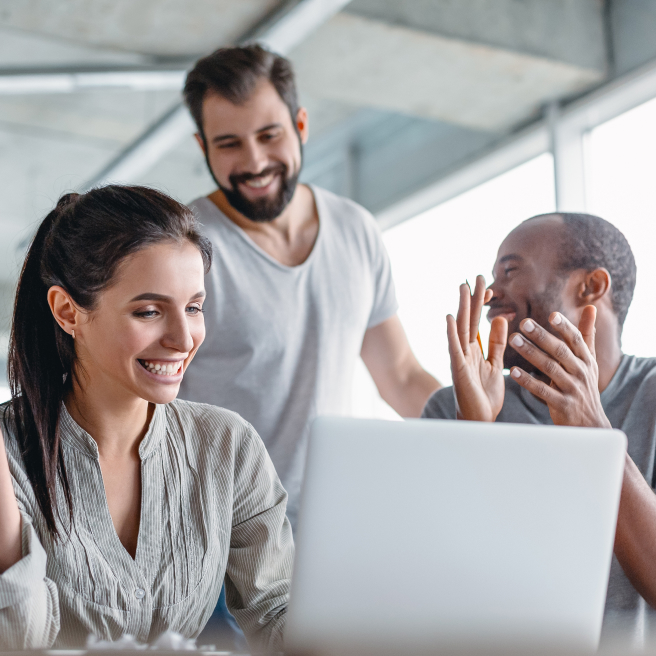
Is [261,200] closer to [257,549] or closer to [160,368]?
[160,368]

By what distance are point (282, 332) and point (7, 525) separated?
3.38 feet

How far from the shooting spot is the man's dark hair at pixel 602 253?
1.79 metres

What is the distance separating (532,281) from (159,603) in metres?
0.98

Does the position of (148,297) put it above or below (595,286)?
below

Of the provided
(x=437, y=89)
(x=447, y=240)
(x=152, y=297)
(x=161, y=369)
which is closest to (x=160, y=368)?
(x=161, y=369)

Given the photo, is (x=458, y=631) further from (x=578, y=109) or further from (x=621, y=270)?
(x=578, y=109)

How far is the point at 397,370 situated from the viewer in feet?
7.50

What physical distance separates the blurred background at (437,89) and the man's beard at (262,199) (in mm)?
1351

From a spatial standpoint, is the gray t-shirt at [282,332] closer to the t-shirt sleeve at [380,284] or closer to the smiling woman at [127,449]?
the t-shirt sleeve at [380,284]

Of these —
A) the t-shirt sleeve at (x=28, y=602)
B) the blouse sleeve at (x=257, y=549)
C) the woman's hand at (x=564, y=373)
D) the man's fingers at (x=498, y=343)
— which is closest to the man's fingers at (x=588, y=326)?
the woman's hand at (x=564, y=373)

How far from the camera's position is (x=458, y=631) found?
0.90 metres

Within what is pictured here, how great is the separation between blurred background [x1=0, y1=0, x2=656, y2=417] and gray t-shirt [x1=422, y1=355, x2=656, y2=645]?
1645mm

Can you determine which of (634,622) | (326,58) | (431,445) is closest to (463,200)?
(326,58)

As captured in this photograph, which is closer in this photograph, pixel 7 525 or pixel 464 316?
pixel 7 525
